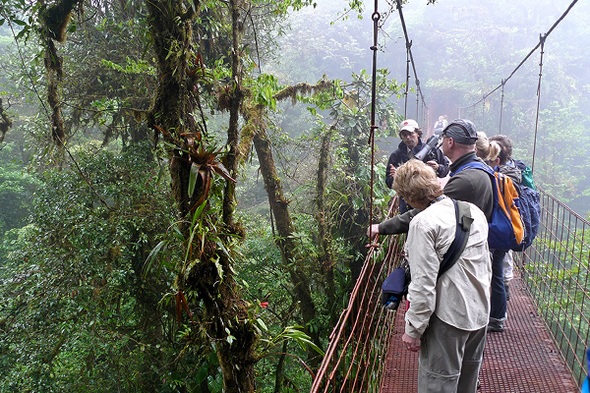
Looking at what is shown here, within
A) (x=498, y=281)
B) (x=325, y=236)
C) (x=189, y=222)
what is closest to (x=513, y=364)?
(x=498, y=281)

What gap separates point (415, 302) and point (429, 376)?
244 millimetres

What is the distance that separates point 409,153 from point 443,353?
1379mm

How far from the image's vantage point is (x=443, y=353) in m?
1.16

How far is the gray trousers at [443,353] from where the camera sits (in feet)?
3.78

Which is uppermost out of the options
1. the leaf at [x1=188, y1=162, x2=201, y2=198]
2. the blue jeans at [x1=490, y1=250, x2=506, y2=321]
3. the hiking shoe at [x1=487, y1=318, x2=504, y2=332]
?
the leaf at [x1=188, y1=162, x2=201, y2=198]

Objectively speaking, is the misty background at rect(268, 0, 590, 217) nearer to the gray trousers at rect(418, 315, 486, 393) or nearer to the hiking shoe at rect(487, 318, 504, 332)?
the hiking shoe at rect(487, 318, 504, 332)

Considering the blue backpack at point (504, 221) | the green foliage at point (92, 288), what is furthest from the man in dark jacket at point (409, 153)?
the green foliage at point (92, 288)

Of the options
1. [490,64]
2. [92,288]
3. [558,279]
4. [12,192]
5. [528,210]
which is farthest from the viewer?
[490,64]

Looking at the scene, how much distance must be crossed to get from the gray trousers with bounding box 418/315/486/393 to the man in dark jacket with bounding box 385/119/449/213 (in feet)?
3.53

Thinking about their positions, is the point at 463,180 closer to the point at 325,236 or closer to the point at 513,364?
the point at 513,364

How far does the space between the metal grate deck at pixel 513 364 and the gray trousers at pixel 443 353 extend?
0.55 m

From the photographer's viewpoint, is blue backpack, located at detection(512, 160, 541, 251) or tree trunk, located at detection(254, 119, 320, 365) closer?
blue backpack, located at detection(512, 160, 541, 251)

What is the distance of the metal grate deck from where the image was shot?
1740 millimetres

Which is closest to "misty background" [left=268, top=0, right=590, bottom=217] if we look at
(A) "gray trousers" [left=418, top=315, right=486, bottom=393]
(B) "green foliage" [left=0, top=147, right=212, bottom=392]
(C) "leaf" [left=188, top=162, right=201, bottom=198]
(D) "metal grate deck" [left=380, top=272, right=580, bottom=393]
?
(B) "green foliage" [left=0, top=147, right=212, bottom=392]
